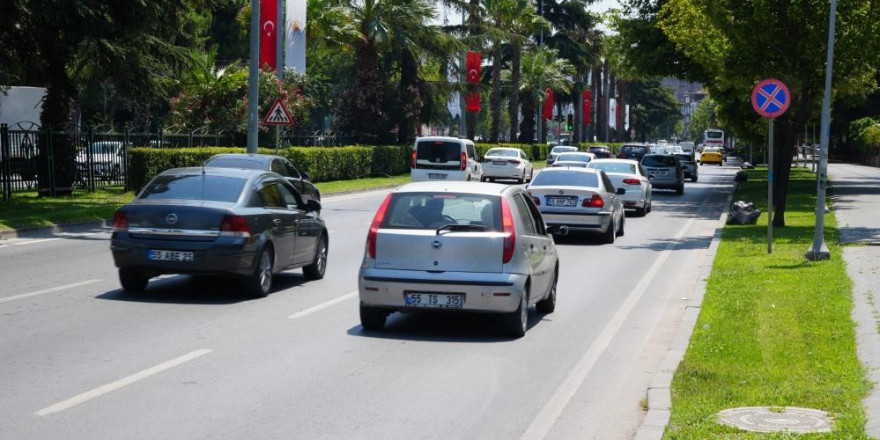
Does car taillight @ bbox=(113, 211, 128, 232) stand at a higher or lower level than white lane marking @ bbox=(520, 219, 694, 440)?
higher

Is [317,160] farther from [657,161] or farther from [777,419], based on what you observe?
[777,419]

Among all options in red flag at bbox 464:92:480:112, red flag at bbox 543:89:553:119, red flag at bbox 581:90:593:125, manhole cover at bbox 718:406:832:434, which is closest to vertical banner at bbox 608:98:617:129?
red flag at bbox 581:90:593:125

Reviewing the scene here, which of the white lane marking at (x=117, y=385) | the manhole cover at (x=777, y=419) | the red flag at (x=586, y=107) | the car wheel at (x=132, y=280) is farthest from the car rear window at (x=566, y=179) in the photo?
→ the red flag at (x=586, y=107)

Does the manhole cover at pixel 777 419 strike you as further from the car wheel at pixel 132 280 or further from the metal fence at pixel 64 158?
the metal fence at pixel 64 158

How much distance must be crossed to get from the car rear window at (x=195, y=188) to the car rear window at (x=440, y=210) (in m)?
3.13

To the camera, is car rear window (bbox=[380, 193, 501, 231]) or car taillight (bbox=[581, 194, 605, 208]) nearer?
car rear window (bbox=[380, 193, 501, 231])

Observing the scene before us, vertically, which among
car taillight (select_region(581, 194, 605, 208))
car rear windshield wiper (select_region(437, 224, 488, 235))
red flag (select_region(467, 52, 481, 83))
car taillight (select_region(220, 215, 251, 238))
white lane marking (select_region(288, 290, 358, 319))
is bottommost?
white lane marking (select_region(288, 290, 358, 319))

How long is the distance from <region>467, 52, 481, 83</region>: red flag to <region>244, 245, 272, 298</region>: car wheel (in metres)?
50.1

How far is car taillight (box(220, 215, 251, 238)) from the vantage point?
13.9 metres

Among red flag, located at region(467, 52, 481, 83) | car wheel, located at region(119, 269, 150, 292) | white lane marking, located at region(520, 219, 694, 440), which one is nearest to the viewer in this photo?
white lane marking, located at region(520, 219, 694, 440)

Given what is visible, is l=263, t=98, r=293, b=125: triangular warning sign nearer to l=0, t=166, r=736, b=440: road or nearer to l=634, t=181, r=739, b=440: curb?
l=0, t=166, r=736, b=440: road

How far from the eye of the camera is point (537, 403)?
8.92 meters

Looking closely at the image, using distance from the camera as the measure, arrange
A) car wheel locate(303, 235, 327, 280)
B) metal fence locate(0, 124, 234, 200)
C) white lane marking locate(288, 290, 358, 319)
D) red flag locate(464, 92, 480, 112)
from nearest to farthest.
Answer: white lane marking locate(288, 290, 358, 319) < car wheel locate(303, 235, 327, 280) < metal fence locate(0, 124, 234, 200) < red flag locate(464, 92, 480, 112)

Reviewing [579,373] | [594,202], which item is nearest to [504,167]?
[594,202]
